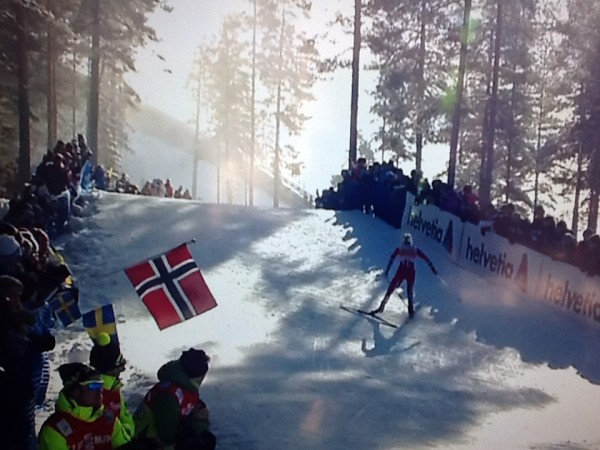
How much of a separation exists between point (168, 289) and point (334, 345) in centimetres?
417

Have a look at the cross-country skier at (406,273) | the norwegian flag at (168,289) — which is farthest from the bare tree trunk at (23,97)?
the norwegian flag at (168,289)

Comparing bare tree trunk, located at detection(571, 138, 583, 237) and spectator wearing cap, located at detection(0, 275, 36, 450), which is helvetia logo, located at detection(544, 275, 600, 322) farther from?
bare tree trunk, located at detection(571, 138, 583, 237)

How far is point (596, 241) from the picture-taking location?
12727mm

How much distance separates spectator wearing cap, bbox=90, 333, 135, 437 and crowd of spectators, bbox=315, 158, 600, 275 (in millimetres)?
10434

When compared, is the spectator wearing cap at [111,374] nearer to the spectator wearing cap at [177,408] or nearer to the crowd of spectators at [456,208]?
the spectator wearing cap at [177,408]

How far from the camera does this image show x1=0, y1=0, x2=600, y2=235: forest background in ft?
86.0

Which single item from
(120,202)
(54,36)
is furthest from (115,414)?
(54,36)

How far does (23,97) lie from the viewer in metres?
21.1

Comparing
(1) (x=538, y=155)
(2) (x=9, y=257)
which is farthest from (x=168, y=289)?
(1) (x=538, y=155)

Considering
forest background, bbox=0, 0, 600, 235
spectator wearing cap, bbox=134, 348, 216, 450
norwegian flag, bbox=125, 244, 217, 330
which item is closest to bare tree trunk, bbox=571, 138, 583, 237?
forest background, bbox=0, 0, 600, 235

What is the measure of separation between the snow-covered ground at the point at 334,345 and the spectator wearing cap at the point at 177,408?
2624 mm

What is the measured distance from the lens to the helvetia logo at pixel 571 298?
12.4 metres

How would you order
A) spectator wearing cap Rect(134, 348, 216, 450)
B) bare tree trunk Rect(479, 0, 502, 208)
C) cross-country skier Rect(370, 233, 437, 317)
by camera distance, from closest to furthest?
spectator wearing cap Rect(134, 348, 216, 450) → cross-country skier Rect(370, 233, 437, 317) → bare tree trunk Rect(479, 0, 502, 208)

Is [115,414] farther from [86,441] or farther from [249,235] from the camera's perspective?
[249,235]
